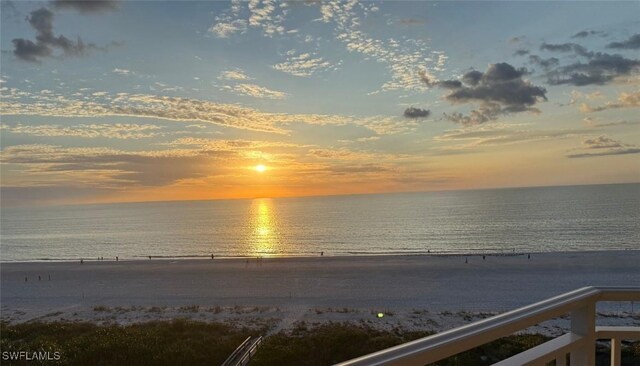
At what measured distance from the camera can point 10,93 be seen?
13.7 metres

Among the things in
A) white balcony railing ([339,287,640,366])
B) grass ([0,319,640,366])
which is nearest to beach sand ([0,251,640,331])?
grass ([0,319,640,366])

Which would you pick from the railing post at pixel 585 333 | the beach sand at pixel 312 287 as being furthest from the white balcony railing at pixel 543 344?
the beach sand at pixel 312 287

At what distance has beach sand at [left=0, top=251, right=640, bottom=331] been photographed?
65.7ft

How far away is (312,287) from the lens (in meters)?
26.8

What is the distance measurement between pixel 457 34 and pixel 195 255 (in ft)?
135

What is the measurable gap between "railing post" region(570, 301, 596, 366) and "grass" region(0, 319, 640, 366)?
32.2 feet

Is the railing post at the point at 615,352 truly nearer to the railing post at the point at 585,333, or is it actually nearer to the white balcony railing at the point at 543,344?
the white balcony railing at the point at 543,344

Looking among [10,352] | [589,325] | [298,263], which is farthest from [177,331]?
[298,263]

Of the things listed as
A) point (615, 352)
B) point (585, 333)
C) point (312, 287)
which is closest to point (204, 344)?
point (312, 287)

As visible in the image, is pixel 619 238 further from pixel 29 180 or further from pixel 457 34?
pixel 29 180

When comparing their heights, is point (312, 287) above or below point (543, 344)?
below

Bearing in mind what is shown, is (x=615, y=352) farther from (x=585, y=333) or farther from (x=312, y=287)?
(x=312, y=287)

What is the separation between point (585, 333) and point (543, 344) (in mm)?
266

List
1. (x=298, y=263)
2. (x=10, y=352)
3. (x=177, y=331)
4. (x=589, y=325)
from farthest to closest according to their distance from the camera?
1. (x=298, y=263)
2. (x=177, y=331)
3. (x=10, y=352)
4. (x=589, y=325)
